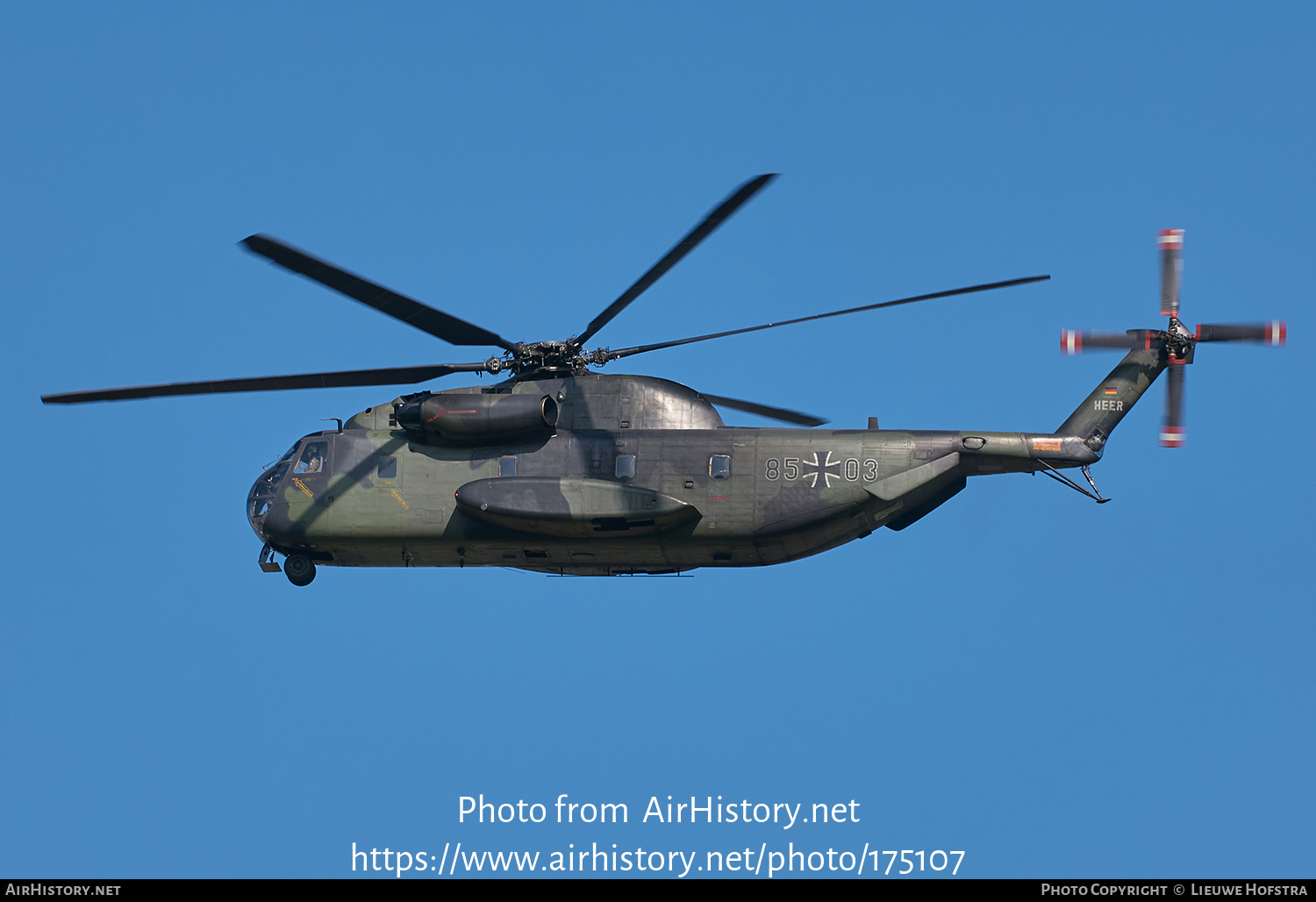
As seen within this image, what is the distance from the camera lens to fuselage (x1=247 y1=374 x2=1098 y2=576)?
2852 cm

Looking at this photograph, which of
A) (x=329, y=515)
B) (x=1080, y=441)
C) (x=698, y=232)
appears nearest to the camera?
(x=698, y=232)

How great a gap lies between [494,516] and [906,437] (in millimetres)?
7577

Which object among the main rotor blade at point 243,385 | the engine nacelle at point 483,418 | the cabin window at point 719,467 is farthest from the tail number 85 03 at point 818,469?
the main rotor blade at point 243,385

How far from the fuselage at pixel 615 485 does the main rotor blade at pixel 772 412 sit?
1534 millimetres

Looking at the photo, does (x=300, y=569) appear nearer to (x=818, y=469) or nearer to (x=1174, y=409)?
(x=818, y=469)

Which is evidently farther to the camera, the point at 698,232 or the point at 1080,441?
the point at 1080,441

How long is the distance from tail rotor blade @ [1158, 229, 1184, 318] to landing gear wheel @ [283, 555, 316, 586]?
16.8m

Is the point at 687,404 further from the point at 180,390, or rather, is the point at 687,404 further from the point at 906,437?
the point at 180,390

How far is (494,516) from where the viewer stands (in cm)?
2912

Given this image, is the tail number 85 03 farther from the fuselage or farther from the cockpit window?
the cockpit window

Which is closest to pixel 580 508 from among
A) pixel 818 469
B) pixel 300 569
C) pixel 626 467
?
pixel 626 467

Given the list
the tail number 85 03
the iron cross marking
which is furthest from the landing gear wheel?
the iron cross marking

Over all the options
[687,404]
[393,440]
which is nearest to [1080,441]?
[687,404]

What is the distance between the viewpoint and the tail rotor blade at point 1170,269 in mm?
29000
